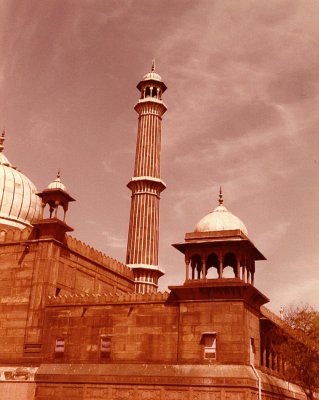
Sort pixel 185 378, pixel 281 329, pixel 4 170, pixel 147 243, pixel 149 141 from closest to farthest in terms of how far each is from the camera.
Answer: pixel 185 378
pixel 281 329
pixel 4 170
pixel 147 243
pixel 149 141

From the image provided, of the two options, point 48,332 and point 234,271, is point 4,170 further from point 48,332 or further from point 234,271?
point 234,271

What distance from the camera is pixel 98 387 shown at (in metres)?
24.0

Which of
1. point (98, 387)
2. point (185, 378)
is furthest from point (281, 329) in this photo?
point (98, 387)

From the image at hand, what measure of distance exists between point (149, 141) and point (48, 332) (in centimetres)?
2013

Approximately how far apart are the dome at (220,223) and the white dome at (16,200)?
37.5 ft

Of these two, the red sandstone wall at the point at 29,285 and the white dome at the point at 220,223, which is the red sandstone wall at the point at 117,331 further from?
the white dome at the point at 220,223

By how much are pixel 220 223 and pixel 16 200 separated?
45.3 feet

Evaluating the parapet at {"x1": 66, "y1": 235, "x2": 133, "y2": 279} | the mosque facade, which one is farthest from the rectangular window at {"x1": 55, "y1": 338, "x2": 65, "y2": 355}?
the parapet at {"x1": 66, "y1": 235, "x2": 133, "y2": 279}

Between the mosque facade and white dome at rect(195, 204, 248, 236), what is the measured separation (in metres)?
0.05

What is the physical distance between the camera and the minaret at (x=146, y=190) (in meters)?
37.8

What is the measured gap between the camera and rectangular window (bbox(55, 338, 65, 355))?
83.7 ft

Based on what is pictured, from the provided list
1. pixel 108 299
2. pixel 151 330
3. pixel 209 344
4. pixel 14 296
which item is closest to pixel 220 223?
pixel 209 344

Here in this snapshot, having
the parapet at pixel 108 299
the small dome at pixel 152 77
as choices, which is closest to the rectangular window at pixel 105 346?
the parapet at pixel 108 299

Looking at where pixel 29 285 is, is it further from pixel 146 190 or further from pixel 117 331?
pixel 146 190
